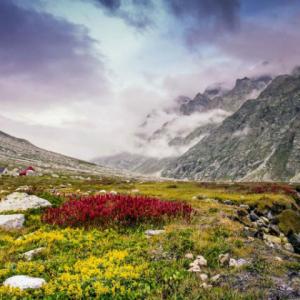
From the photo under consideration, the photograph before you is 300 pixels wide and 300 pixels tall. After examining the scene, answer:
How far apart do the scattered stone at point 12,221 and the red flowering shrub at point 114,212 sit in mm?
1111

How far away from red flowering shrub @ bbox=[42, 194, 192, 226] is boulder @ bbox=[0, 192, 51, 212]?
149 centimetres

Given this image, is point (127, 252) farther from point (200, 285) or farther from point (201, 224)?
point (201, 224)

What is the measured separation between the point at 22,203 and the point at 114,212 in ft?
21.2

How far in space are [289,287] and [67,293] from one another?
599 cm

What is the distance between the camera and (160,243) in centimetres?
1484

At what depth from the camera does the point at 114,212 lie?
19.1 meters

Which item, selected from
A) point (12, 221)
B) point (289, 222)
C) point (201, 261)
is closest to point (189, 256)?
point (201, 261)

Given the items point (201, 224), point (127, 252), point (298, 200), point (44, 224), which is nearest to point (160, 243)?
point (127, 252)

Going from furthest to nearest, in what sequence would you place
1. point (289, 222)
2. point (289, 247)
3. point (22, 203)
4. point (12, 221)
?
point (289, 222) → point (22, 203) → point (289, 247) → point (12, 221)

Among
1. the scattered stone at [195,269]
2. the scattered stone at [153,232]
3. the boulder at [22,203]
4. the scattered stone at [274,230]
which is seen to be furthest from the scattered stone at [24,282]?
the scattered stone at [274,230]

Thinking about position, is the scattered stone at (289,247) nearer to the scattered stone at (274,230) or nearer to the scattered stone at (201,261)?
the scattered stone at (274,230)

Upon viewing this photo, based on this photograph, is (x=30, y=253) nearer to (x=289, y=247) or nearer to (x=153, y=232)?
(x=153, y=232)

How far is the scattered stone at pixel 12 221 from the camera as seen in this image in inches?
726

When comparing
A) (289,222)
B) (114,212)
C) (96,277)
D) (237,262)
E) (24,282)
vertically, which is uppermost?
(289,222)
